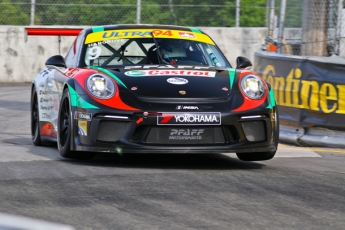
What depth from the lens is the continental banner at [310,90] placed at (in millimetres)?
9516

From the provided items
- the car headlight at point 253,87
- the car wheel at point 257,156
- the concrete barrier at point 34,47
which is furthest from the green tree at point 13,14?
the car headlight at point 253,87

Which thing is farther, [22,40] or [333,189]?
[22,40]

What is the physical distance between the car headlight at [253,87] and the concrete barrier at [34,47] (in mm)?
13493

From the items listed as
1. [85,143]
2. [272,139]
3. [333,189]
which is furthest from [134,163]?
[333,189]

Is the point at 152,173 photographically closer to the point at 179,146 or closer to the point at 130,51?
the point at 179,146

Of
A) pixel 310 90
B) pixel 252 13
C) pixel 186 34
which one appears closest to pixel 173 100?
pixel 186 34

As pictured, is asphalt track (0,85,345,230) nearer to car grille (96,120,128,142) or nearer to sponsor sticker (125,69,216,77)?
car grille (96,120,128,142)

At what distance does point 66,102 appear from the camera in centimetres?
738

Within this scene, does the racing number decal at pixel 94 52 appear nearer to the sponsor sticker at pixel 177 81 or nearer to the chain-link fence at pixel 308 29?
the sponsor sticker at pixel 177 81

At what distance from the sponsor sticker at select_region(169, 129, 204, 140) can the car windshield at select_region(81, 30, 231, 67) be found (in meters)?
1.38

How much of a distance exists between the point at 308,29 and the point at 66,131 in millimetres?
5421

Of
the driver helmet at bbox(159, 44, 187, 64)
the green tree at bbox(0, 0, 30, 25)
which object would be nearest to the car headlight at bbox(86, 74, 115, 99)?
the driver helmet at bbox(159, 44, 187, 64)

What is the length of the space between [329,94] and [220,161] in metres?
2.46

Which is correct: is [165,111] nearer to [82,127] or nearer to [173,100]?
[173,100]
